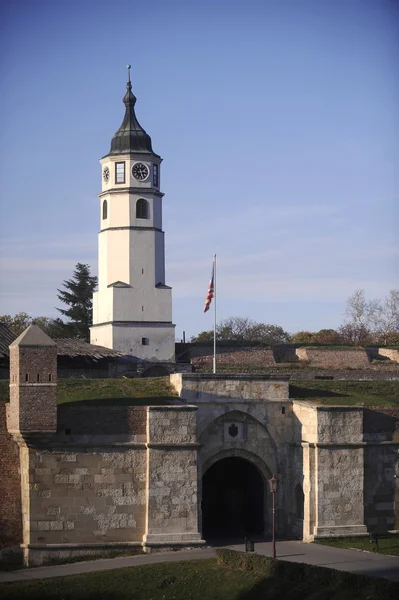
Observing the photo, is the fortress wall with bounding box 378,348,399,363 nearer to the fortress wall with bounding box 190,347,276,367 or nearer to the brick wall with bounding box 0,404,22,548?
the fortress wall with bounding box 190,347,276,367

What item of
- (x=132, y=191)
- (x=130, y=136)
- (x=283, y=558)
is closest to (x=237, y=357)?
(x=132, y=191)

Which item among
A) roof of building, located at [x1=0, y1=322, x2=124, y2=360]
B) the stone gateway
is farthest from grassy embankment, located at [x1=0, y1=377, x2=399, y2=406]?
roof of building, located at [x1=0, y1=322, x2=124, y2=360]

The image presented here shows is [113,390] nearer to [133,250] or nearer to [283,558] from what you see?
[283,558]

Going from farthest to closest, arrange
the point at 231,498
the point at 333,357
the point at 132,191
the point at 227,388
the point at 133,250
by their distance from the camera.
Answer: the point at 333,357 < the point at 133,250 < the point at 132,191 < the point at 231,498 < the point at 227,388

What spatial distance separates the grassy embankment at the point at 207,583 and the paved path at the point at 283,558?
38.1 inches

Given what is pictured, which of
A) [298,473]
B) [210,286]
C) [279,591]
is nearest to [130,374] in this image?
[210,286]

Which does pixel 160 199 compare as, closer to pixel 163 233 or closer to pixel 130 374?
pixel 163 233

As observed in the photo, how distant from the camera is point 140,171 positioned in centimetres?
6088

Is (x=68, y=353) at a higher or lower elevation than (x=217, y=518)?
higher

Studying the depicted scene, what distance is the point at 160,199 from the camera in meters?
61.4

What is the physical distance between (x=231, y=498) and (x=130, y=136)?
21750 millimetres

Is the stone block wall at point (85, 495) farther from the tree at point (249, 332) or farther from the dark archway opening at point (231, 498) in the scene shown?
the tree at point (249, 332)

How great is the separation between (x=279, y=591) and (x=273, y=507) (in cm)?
547

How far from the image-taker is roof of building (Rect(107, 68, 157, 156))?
60.9 metres
